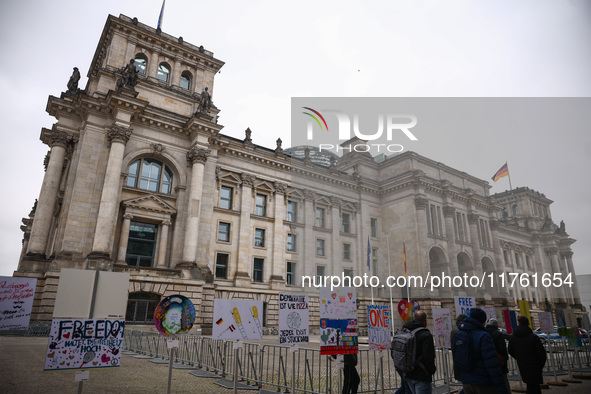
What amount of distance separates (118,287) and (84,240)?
21.1 m

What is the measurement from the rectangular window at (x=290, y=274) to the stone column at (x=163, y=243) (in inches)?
538

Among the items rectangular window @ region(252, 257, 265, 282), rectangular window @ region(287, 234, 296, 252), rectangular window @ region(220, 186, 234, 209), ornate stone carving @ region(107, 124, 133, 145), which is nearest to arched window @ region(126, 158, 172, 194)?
ornate stone carving @ region(107, 124, 133, 145)

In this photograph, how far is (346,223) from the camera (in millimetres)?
46062

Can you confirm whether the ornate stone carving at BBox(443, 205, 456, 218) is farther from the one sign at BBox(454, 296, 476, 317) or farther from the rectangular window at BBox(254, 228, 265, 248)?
the one sign at BBox(454, 296, 476, 317)

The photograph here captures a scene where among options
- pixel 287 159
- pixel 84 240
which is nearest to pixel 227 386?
pixel 84 240

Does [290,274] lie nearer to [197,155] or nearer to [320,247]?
[320,247]

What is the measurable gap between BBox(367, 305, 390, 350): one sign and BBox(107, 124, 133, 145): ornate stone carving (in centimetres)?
2477

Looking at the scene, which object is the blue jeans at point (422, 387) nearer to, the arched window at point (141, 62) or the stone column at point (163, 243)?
the stone column at point (163, 243)

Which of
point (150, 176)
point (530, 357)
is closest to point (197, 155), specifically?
point (150, 176)

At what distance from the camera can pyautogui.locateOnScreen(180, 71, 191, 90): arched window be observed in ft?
119

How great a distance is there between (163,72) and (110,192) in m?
14.6

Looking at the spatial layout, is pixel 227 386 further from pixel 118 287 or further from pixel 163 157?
pixel 163 157

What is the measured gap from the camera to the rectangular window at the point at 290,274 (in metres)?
38.6

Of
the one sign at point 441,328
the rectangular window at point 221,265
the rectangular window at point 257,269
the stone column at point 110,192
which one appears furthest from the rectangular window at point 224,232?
the one sign at point 441,328
